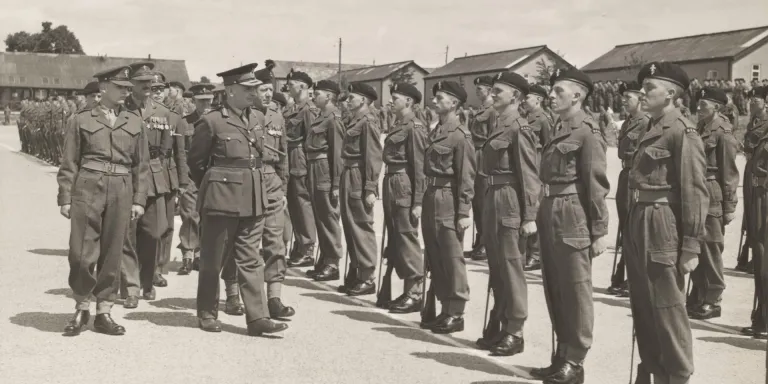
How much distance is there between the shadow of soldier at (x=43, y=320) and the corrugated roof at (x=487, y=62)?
228 ft

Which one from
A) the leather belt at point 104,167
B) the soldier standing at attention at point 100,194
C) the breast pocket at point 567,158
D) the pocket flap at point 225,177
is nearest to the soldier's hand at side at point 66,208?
the soldier standing at attention at point 100,194

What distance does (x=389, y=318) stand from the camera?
8.66 m

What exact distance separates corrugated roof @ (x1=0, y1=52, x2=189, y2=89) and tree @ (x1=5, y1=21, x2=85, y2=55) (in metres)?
17.9

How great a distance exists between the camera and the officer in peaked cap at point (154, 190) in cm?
911

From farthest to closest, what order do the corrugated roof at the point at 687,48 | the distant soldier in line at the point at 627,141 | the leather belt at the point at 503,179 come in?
the corrugated roof at the point at 687,48
the distant soldier in line at the point at 627,141
the leather belt at the point at 503,179

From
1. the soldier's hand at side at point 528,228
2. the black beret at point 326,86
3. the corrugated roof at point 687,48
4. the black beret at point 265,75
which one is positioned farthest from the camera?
the corrugated roof at point 687,48

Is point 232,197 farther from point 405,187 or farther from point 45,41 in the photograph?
point 45,41

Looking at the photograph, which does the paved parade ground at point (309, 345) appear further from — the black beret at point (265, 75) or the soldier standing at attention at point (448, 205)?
the black beret at point (265, 75)

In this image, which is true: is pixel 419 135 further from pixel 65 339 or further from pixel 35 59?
pixel 35 59

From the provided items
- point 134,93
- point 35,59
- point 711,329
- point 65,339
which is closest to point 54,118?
point 134,93

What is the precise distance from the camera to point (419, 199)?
8.80 metres

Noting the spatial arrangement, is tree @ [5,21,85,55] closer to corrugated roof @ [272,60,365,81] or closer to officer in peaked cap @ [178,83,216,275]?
corrugated roof @ [272,60,365,81]

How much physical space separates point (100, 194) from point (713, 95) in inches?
254

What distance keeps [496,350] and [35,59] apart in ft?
359
